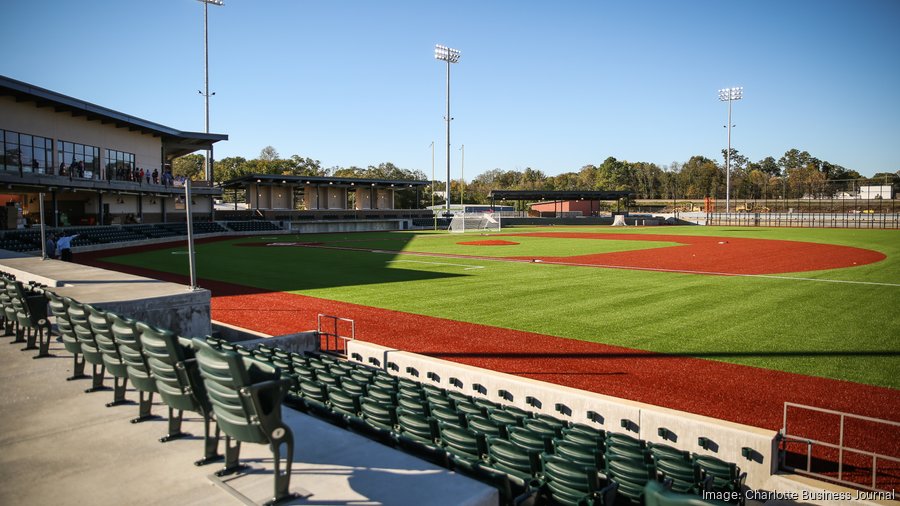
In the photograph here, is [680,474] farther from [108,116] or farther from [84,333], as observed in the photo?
[108,116]

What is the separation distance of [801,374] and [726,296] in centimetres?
959

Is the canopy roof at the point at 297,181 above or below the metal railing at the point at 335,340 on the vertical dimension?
above

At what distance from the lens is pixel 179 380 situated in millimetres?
5066

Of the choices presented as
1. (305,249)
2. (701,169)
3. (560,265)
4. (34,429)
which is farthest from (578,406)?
(701,169)

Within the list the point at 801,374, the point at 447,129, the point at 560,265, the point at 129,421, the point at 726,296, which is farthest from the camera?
the point at 447,129

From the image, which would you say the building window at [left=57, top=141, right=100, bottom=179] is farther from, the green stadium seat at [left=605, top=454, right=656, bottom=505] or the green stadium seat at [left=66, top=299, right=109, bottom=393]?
the green stadium seat at [left=605, top=454, right=656, bottom=505]

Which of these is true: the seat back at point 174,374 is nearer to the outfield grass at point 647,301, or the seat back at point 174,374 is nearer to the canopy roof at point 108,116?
the outfield grass at point 647,301

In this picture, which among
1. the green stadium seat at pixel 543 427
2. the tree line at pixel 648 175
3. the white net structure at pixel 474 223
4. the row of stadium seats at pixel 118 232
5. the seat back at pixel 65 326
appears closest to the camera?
the green stadium seat at pixel 543 427

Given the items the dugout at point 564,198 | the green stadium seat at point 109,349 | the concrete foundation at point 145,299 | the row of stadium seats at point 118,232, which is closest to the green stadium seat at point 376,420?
the green stadium seat at point 109,349

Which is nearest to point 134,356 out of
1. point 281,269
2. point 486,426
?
point 486,426

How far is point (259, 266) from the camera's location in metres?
31.9

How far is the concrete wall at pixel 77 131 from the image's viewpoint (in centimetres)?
3635

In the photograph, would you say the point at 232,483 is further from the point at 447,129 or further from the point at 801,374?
the point at 447,129

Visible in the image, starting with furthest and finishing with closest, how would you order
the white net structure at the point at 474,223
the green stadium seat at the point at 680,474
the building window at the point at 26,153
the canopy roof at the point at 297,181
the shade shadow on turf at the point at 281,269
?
the white net structure at the point at 474,223 < the canopy roof at the point at 297,181 < the building window at the point at 26,153 < the shade shadow on turf at the point at 281,269 < the green stadium seat at the point at 680,474
